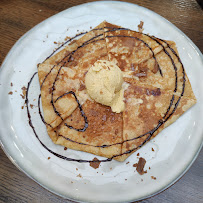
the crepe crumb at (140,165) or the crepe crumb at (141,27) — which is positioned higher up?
the crepe crumb at (141,27)

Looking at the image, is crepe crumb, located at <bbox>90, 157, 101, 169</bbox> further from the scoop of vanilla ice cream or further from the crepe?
the scoop of vanilla ice cream

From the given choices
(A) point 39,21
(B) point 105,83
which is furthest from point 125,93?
(A) point 39,21

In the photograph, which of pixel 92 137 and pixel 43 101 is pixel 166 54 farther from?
pixel 43 101

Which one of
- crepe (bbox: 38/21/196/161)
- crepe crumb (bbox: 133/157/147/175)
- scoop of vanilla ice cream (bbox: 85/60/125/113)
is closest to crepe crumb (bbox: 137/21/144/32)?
crepe (bbox: 38/21/196/161)

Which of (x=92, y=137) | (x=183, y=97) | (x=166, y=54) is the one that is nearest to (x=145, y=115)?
(x=183, y=97)

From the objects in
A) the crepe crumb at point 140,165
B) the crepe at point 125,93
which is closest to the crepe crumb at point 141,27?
the crepe at point 125,93

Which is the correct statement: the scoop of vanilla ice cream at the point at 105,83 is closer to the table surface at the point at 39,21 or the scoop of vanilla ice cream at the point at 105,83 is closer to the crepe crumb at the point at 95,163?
the crepe crumb at the point at 95,163
